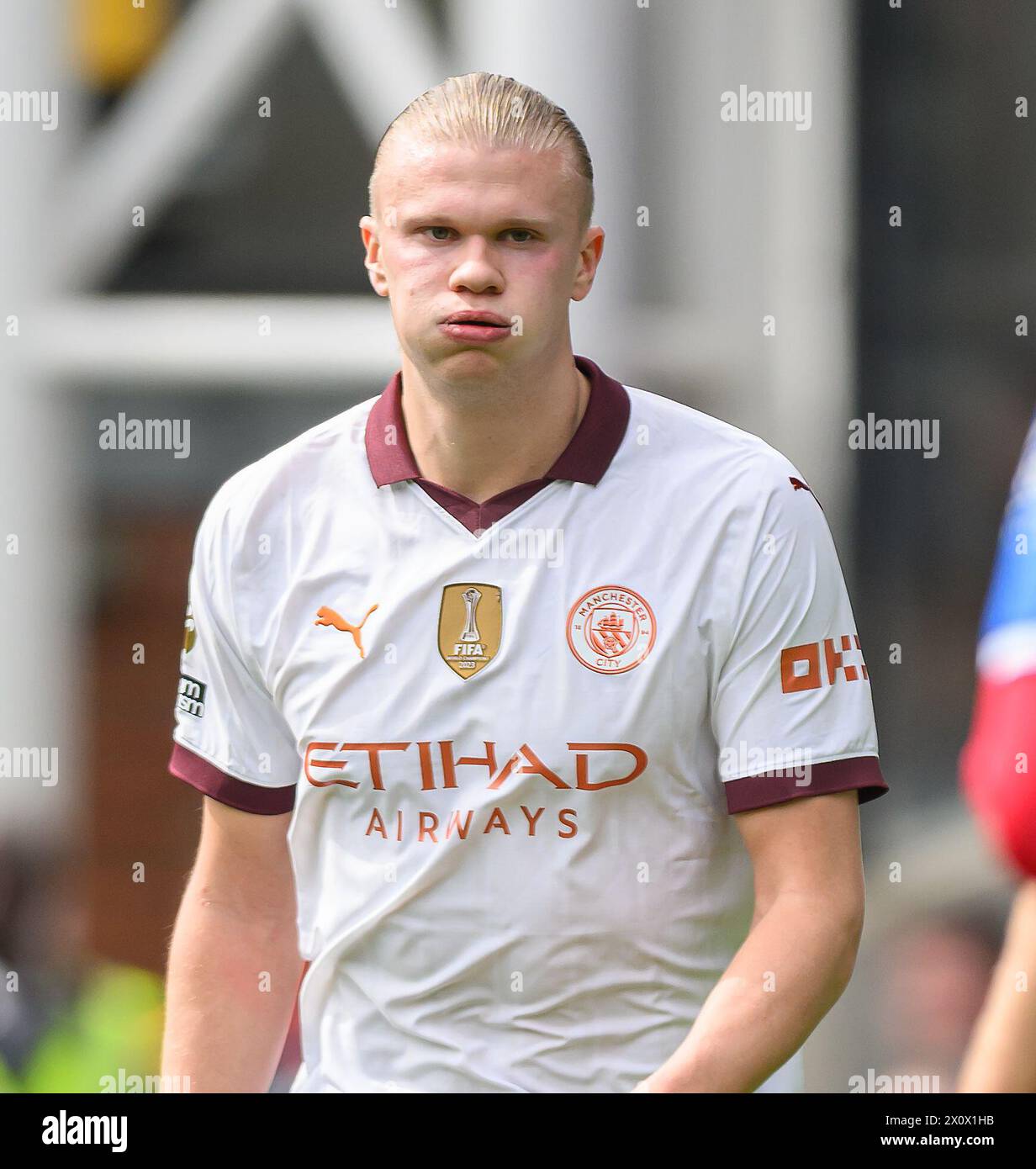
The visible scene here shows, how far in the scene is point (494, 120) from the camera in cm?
242

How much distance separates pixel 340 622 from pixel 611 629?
415 mm

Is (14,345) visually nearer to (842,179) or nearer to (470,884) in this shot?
(842,179)

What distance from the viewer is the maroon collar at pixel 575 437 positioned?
258 centimetres

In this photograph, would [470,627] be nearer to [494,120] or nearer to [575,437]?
[575,437]

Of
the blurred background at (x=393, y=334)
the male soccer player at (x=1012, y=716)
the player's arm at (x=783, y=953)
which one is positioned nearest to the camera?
the male soccer player at (x=1012, y=716)

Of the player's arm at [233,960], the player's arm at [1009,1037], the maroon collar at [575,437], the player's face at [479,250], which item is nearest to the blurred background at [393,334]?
the player's arm at [233,960]

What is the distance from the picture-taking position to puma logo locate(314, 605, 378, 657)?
258cm

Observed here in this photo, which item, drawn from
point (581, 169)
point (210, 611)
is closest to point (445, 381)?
point (581, 169)

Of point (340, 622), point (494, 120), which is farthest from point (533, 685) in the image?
point (494, 120)

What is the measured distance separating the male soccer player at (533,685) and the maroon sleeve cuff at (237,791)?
0.08 meters

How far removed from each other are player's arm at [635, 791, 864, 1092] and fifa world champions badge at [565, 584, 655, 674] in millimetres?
286

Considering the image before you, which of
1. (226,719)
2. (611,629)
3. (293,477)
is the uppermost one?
(293,477)

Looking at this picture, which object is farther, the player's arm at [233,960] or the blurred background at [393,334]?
the blurred background at [393,334]

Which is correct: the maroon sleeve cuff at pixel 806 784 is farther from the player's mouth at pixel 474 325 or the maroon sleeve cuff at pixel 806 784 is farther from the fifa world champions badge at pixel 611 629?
the player's mouth at pixel 474 325
